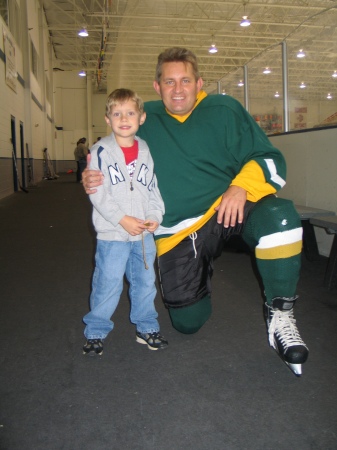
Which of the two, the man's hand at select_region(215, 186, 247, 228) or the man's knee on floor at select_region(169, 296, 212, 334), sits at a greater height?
the man's hand at select_region(215, 186, 247, 228)

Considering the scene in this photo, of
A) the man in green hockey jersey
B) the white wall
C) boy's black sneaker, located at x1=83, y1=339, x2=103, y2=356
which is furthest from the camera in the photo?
the white wall

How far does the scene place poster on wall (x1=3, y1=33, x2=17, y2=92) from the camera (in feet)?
32.1

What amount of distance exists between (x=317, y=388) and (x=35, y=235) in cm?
403

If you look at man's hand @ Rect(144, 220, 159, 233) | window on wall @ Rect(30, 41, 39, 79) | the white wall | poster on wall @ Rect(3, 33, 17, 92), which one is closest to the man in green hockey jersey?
man's hand @ Rect(144, 220, 159, 233)

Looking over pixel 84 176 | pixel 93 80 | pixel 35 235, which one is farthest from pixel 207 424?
pixel 93 80

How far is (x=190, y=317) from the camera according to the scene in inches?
81.7

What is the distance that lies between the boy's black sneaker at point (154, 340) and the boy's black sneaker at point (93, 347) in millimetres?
197

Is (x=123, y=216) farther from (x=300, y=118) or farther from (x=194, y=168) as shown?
→ (x=300, y=118)

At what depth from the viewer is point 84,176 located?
6.10 feet

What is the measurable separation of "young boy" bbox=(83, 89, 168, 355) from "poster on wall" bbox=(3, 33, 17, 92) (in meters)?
9.01

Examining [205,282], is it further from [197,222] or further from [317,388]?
[317,388]

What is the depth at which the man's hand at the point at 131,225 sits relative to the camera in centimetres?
181

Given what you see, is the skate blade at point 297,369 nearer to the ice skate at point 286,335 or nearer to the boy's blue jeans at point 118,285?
the ice skate at point 286,335

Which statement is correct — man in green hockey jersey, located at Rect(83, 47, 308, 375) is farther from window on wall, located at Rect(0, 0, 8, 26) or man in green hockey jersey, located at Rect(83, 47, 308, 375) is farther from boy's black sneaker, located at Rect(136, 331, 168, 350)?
window on wall, located at Rect(0, 0, 8, 26)
